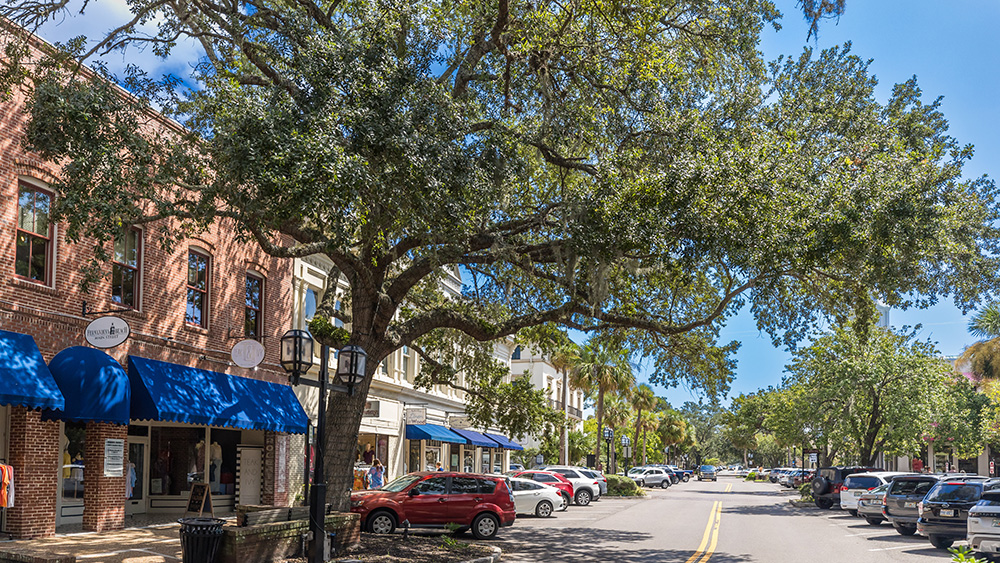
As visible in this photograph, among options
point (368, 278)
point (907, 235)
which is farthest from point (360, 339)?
point (907, 235)

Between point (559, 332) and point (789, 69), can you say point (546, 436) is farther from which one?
point (789, 69)

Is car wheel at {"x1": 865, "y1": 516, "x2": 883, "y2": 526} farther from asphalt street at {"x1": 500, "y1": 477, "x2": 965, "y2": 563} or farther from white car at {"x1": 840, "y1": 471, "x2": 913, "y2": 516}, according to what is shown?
white car at {"x1": 840, "y1": 471, "x2": 913, "y2": 516}

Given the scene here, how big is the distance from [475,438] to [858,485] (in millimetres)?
17691

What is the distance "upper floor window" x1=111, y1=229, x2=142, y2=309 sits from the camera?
18.2 meters

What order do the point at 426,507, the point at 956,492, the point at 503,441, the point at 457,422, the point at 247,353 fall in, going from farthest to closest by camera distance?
the point at 503,441
the point at 457,422
the point at 247,353
the point at 426,507
the point at 956,492

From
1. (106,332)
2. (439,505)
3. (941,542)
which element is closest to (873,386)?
(941,542)

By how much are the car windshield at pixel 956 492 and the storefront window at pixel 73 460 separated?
18533 mm

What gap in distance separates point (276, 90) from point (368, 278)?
463 cm

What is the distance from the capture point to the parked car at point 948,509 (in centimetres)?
1703

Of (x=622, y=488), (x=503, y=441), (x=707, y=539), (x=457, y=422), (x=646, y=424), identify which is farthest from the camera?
(x=646, y=424)

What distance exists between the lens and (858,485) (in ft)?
91.4

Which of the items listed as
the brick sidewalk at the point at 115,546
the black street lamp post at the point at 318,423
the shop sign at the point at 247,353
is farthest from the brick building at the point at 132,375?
the black street lamp post at the point at 318,423

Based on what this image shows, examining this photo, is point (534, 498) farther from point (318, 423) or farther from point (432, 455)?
point (318, 423)

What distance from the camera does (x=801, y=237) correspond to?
12.9m
